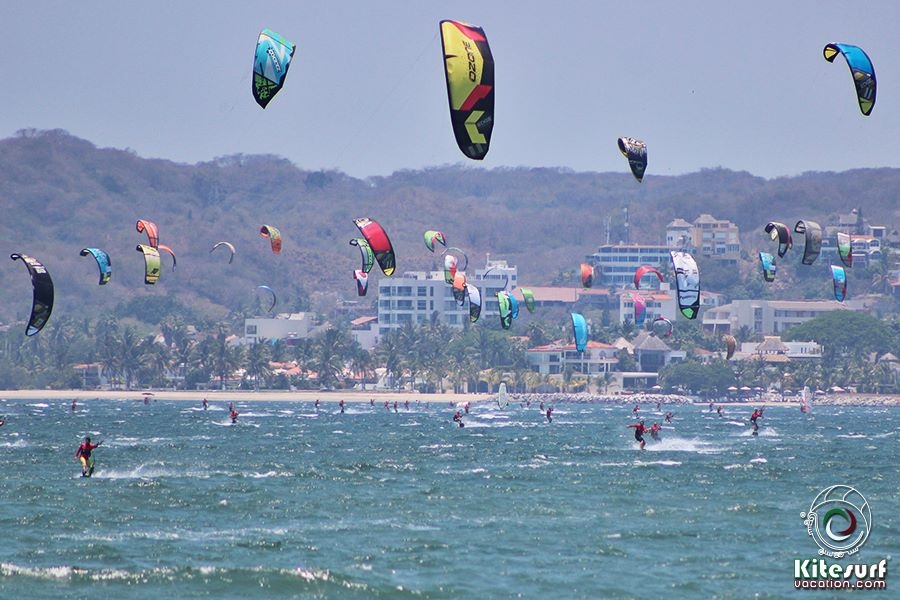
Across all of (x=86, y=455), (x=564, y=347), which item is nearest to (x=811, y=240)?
(x=86, y=455)

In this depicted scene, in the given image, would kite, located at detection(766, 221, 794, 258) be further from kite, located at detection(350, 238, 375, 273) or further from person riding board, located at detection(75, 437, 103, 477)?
person riding board, located at detection(75, 437, 103, 477)

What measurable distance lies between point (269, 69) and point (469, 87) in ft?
40.4

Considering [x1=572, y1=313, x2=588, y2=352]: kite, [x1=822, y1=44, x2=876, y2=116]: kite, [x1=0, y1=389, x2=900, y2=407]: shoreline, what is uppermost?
[x1=822, y1=44, x2=876, y2=116]: kite

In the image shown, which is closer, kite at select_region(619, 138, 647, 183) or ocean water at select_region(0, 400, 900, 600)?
ocean water at select_region(0, 400, 900, 600)

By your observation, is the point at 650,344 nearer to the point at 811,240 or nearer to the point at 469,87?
the point at 811,240

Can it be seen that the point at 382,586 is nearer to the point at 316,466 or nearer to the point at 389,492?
the point at 389,492

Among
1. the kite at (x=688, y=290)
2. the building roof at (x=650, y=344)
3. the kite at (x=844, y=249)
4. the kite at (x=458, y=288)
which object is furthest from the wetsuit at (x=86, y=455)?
the building roof at (x=650, y=344)

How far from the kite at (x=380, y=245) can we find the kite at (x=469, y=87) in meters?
19.6

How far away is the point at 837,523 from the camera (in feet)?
123

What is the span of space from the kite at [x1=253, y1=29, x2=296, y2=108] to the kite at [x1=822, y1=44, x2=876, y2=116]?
12.9m

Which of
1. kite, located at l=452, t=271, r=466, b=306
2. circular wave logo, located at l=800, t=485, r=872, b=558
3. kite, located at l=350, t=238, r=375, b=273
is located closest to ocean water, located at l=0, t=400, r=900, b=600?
circular wave logo, located at l=800, t=485, r=872, b=558

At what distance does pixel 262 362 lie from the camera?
163375 mm

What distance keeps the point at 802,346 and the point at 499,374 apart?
31.6 metres

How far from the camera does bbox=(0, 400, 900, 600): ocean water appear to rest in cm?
3059
